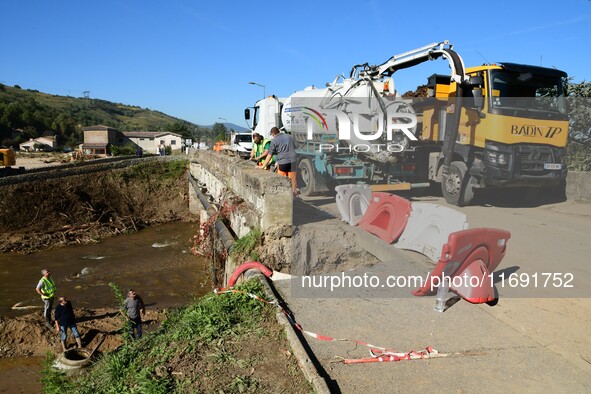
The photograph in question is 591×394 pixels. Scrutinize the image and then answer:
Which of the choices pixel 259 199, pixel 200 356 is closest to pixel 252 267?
pixel 259 199

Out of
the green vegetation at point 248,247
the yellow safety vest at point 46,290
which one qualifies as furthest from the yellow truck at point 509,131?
the yellow safety vest at point 46,290

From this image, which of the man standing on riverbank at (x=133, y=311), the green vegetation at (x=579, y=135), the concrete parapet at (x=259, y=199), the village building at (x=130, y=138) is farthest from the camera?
the village building at (x=130, y=138)

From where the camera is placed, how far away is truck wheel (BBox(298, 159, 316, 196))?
10.9 metres

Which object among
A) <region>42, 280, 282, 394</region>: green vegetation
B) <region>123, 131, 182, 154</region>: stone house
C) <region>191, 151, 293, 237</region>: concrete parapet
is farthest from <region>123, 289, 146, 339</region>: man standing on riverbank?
<region>123, 131, 182, 154</region>: stone house

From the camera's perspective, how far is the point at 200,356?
394cm

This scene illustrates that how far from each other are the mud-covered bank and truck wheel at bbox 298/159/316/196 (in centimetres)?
1025

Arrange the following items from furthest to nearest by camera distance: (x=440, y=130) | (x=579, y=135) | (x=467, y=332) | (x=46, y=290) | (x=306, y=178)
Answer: (x=579, y=135), (x=306, y=178), (x=440, y=130), (x=46, y=290), (x=467, y=332)

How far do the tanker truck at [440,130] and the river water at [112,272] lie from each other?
437cm

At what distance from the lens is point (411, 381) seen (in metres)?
3.38

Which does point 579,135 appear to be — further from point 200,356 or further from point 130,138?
point 130,138

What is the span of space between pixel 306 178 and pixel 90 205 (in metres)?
12.9

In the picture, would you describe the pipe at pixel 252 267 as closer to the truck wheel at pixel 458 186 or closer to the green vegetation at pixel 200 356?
the green vegetation at pixel 200 356

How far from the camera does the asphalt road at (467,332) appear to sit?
11.1 ft

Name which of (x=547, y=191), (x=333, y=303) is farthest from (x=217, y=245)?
(x=547, y=191)
